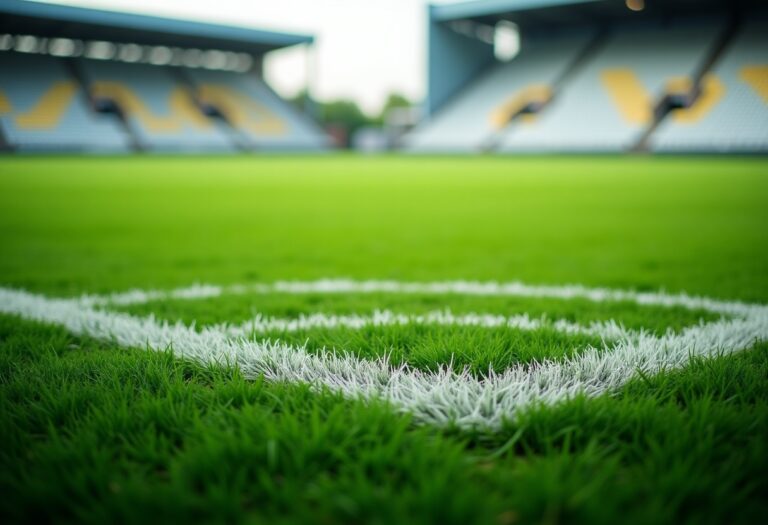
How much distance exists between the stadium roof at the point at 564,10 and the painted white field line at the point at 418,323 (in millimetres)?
31029

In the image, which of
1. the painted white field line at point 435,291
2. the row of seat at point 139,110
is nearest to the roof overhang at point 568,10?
the row of seat at point 139,110

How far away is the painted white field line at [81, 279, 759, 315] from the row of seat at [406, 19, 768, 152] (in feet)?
78.8

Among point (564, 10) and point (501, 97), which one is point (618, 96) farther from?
point (501, 97)

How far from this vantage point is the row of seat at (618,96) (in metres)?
25.9

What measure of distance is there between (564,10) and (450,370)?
117 ft

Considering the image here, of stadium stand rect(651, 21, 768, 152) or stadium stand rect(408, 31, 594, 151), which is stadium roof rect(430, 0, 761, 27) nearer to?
stadium stand rect(408, 31, 594, 151)

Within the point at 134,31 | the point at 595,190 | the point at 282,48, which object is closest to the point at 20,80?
the point at 134,31

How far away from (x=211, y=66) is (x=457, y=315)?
4177cm

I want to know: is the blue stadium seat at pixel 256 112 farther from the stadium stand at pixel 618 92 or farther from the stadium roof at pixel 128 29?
the stadium stand at pixel 618 92

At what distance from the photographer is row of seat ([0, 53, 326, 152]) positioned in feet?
94.0

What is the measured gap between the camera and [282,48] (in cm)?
4025

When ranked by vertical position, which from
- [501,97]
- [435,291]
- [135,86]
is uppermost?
[135,86]

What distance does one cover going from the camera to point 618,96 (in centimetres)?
3022

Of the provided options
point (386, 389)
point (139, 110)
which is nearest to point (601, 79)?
point (139, 110)
